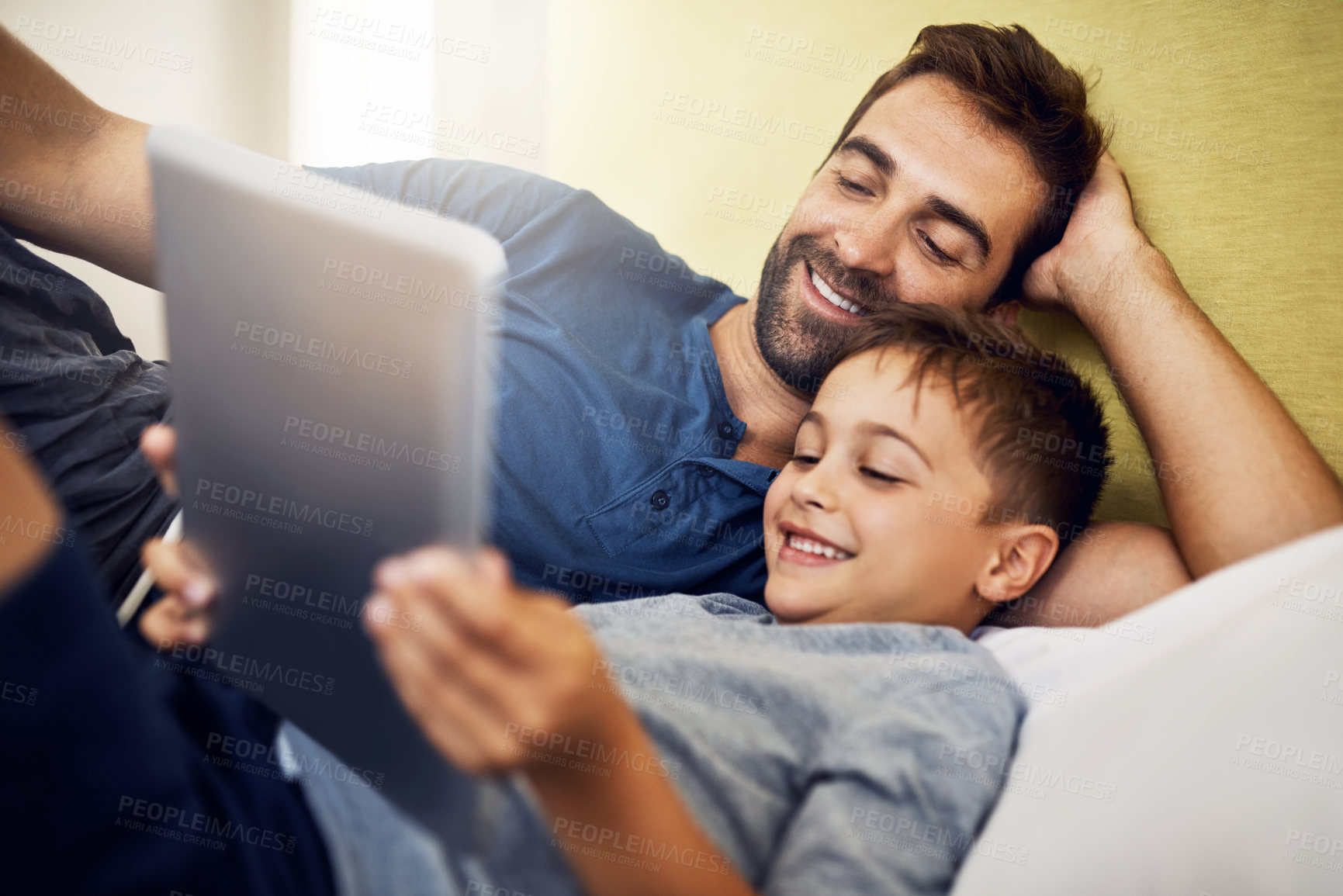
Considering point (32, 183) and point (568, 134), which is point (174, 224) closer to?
point (32, 183)

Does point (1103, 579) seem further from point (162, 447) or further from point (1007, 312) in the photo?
point (162, 447)

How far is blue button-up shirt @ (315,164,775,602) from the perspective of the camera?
775 mm

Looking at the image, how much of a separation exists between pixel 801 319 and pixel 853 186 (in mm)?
157

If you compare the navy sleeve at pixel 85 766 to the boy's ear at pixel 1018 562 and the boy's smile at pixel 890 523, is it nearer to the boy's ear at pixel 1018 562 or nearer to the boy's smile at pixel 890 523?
the boy's smile at pixel 890 523

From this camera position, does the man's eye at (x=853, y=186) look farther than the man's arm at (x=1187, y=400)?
Yes

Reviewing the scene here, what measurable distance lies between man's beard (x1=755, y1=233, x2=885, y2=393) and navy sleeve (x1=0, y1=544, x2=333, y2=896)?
66cm

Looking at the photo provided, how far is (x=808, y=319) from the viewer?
868 mm

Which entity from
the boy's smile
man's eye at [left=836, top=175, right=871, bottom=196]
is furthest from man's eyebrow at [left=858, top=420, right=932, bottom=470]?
man's eye at [left=836, top=175, right=871, bottom=196]

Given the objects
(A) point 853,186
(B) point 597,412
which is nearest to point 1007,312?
(A) point 853,186

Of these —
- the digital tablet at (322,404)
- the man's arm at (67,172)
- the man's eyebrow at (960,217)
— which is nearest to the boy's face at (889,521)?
the man's eyebrow at (960,217)

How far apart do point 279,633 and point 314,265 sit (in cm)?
27

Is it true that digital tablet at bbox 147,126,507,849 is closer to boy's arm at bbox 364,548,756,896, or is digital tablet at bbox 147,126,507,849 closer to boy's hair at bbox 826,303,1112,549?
boy's arm at bbox 364,548,756,896

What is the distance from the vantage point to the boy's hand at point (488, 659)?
356mm

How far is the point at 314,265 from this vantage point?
15.3 inches
